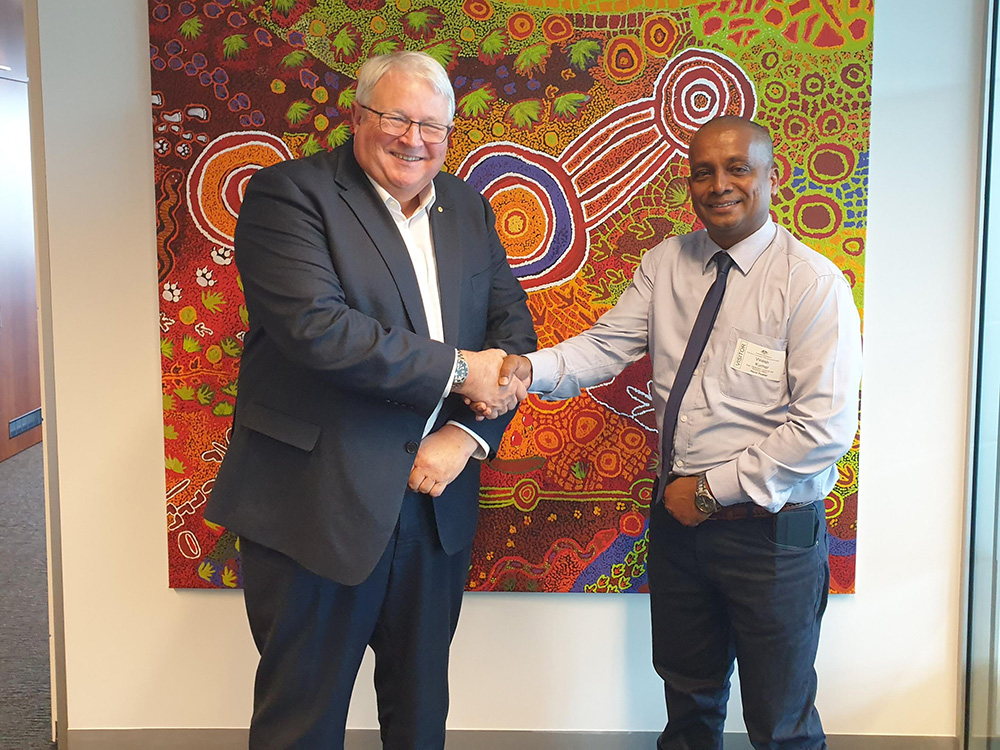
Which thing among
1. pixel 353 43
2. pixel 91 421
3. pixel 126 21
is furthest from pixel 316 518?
pixel 126 21

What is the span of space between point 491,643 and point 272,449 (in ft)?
3.75

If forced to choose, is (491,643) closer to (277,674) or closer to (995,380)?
(277,674)

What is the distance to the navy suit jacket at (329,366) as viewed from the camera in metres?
1.76

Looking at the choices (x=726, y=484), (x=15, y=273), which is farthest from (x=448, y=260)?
(x=15, y=273)

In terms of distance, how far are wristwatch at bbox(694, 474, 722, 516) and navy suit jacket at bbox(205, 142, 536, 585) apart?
1.76 ft

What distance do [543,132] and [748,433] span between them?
3.44ft

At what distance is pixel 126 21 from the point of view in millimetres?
2438

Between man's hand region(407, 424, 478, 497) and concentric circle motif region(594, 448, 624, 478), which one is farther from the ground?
man's hand region(407, 424, 478, 497)

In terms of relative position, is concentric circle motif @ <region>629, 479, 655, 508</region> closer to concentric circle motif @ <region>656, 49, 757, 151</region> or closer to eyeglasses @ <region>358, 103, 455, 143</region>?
concentric circle motif @ <region>656, 49, 757, 151</region>

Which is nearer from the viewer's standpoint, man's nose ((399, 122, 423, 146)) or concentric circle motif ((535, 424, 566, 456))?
man's nose ((399, 122, 423, 146))

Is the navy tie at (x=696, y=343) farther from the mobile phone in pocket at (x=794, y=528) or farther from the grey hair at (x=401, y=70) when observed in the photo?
the grey hair at (x=401, y=70)

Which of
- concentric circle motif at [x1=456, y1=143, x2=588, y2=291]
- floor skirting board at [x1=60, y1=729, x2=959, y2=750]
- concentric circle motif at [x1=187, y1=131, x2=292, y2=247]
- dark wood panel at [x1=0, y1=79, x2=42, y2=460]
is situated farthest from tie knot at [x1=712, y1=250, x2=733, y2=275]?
dark wood panel at [x1=0, y1=79, x2=42, y2=460]

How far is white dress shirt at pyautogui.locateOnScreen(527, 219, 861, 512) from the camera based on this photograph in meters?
1.86

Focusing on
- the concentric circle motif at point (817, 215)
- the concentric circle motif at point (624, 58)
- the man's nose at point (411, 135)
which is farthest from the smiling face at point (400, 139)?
the concentric circle motif at point (817, 215)
